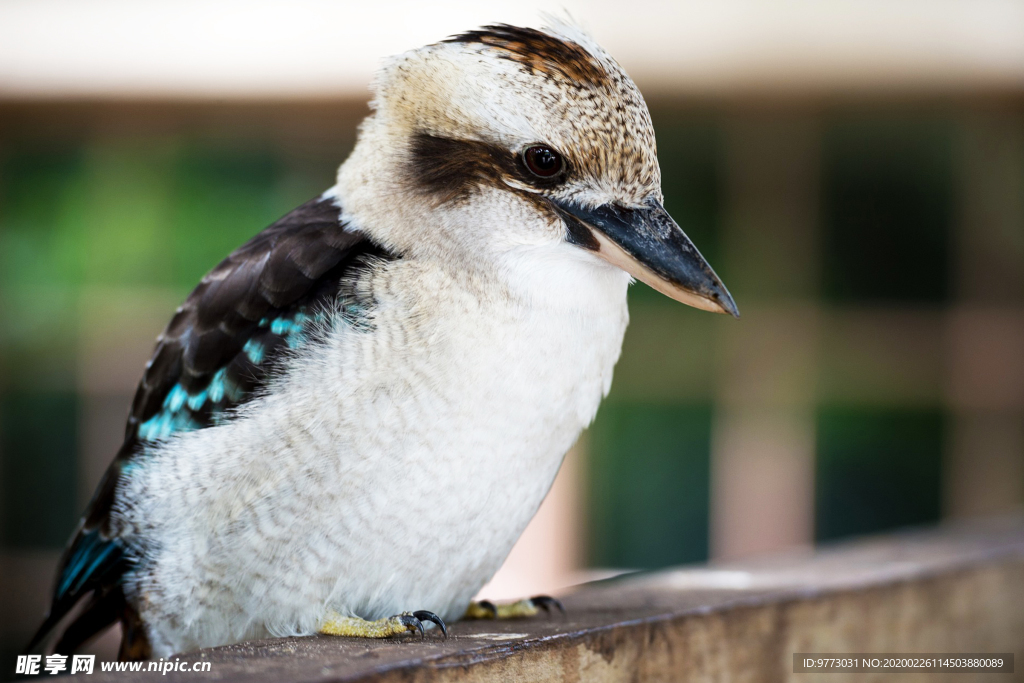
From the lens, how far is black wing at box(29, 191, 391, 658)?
1.47 metres

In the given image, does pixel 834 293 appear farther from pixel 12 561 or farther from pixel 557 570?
pixel 12 561

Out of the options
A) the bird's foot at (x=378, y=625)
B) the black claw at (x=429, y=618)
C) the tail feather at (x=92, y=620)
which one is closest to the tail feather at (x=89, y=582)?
the tail feather at (x=92, y=620)

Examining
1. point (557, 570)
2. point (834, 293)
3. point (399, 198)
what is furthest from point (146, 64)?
point (399, 198)

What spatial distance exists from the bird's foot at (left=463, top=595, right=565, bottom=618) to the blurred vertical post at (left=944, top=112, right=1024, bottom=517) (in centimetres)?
324

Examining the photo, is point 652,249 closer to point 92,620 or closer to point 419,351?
point 419,351

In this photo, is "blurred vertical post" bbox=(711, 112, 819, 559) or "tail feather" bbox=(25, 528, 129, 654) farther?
"blurred vertical post" bbox=(711, 112, 819, 559)

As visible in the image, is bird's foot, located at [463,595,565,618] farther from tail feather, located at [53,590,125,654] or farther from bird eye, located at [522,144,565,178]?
bird eye, located at [522,144,565,178]

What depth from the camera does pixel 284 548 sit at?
140 centimetres

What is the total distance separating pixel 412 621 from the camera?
140 centimetres

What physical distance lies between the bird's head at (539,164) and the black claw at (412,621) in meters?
0.47

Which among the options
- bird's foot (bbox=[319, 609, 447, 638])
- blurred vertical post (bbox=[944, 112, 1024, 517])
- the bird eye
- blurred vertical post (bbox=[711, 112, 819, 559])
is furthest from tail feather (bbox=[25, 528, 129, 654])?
blurred vertical post (bbox=[944, 112, 1024, 517])

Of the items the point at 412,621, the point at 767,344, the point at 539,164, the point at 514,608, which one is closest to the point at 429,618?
the point at 412,621

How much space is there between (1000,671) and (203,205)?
3623 mm

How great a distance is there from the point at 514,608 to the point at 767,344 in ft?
9.74
